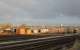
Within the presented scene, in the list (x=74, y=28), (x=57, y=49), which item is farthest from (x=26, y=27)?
(x=57, y=49)

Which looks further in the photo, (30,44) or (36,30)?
(36,30)

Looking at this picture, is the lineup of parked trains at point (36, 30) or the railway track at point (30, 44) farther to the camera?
the lineup of parked trains at point (36, 30)

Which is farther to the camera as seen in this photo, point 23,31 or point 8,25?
point 8,25

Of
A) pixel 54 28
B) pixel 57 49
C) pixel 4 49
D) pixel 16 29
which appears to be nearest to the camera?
pixel 4 49

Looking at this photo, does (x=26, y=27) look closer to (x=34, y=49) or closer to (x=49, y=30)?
(x=49, y=30)

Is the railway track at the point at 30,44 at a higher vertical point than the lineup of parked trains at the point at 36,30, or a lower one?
lower

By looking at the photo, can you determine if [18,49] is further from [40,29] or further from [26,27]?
[40,29]

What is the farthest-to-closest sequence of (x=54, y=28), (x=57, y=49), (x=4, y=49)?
(x=54, y=28) < (x=57, y=49) < (x=4, y=49)

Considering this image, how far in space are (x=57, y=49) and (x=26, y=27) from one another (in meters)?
61.9

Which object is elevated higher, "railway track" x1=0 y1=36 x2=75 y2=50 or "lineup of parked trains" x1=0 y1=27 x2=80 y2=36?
"lineup of parked trains" x1=0 y1=27 x2=80 y2=36

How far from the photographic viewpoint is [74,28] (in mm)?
87625

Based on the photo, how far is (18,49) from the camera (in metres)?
20.1

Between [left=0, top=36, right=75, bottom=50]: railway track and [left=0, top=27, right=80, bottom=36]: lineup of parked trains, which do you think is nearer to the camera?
[left=0, top=36, right=75, bottom=50]: railway track

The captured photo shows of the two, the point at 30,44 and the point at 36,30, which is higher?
the point at 36,30
